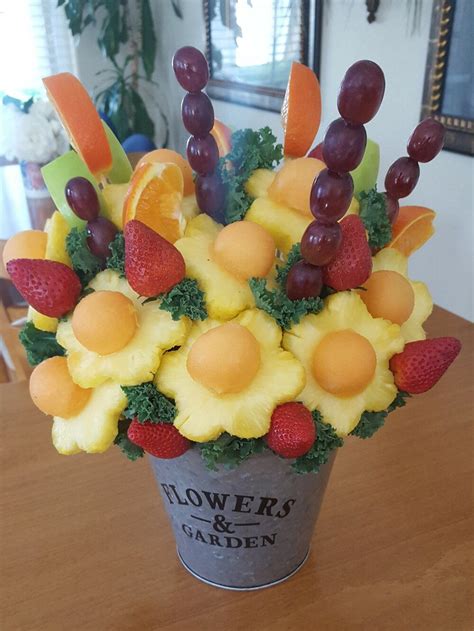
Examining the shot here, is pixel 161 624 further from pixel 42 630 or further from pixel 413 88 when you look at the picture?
pixel 413 88

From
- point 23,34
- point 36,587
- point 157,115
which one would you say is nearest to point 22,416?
point 36,587

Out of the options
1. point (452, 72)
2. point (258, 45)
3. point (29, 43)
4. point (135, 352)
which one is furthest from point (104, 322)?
point (29, 43)

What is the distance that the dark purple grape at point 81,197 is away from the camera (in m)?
0.40

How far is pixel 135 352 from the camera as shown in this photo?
0.39 meters

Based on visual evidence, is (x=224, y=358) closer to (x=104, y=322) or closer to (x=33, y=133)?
(x=104, y=322)

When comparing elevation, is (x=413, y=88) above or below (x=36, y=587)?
above

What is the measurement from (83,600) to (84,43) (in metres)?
2.54

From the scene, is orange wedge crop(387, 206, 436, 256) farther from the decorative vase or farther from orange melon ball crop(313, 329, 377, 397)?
the decorative vase

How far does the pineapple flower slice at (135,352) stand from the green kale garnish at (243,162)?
0.32ft

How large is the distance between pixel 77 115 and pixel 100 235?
10cm

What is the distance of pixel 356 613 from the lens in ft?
1.59

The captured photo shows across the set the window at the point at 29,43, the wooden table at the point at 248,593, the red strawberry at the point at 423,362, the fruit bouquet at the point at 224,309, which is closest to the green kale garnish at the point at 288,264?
the fruit bouquet at the point at 224,309

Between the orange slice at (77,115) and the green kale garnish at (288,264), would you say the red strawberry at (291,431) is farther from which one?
the orange slice at (77,115)

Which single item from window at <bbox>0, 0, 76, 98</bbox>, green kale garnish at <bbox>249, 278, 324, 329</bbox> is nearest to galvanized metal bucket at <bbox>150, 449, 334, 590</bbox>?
green kale garnish at <bbox>249, 278, 324, 329</bbox>
